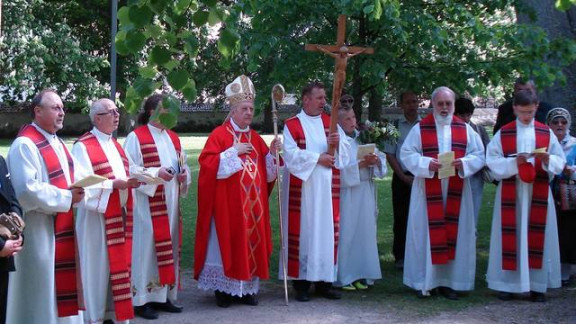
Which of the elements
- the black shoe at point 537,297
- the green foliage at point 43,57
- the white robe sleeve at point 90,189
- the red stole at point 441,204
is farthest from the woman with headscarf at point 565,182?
Result: the green foliage at point 43,57

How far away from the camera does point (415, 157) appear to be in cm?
831

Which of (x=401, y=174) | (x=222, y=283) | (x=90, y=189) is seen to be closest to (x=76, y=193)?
(x=90, y=189)

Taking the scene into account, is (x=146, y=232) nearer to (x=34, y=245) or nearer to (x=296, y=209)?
(x=296, y=209)

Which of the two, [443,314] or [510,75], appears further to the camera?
[510,75]

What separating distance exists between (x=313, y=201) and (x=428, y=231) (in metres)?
1.20

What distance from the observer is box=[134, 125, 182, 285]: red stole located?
7570 mm

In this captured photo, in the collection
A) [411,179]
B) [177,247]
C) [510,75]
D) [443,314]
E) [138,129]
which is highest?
[510,75]

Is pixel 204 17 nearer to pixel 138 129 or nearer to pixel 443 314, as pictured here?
pixel 138 129

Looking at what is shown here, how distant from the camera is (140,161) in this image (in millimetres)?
7570

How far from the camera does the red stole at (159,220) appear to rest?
7.57m

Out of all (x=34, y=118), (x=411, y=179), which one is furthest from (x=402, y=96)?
(x=34, y=118)

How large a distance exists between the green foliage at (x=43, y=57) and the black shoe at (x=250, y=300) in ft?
62.0

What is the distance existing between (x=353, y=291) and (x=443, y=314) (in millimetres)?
1217

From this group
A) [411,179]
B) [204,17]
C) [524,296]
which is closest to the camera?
[204,17]
